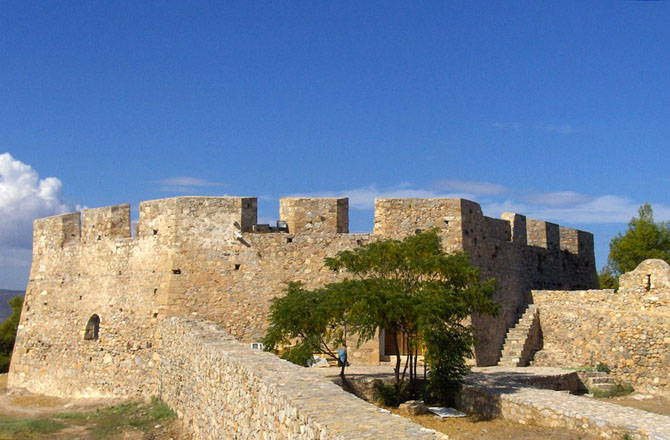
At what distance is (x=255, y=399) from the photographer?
23.7 feet

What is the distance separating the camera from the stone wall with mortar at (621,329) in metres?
15.5

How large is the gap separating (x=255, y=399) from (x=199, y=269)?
877cm

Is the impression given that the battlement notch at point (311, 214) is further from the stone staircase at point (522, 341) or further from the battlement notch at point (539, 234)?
the battlement notch at point (539, 234)

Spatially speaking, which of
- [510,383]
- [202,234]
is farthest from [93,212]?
[510,383]

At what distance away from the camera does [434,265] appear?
38.7 ft

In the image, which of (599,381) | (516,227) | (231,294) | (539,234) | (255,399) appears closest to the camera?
(255,399)

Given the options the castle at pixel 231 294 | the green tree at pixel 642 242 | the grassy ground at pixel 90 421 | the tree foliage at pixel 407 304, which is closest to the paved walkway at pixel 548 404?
the tree foliage at pixel 407 304

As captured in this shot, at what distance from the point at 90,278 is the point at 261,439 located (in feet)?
39.0

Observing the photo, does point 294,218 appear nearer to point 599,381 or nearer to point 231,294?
point 231,294

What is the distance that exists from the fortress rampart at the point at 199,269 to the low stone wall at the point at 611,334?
127cm

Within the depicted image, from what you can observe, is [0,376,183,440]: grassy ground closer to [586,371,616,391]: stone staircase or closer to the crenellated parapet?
the crenellated parapet

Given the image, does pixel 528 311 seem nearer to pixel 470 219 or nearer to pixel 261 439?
pixel 470 219

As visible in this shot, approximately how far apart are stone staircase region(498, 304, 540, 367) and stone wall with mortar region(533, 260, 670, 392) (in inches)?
10.0

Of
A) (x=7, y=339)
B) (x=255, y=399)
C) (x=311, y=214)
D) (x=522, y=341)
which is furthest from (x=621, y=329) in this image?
(x=7, y=339)
